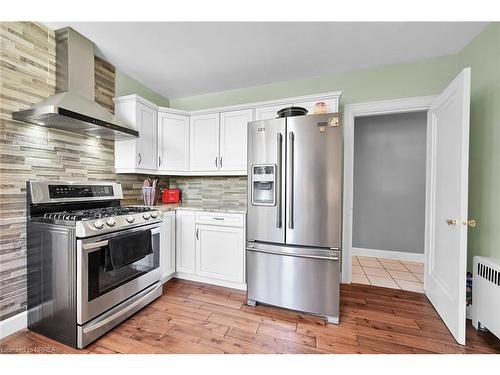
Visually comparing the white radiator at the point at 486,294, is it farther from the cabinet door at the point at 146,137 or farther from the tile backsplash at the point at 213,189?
the cabinet door at the point at 146,137

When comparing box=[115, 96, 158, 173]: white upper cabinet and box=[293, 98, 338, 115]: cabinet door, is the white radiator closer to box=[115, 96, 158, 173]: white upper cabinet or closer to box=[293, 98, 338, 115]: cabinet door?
box=[293, 98, 338, 115]: cabinet door

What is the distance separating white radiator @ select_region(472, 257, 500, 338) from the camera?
1.54 meters

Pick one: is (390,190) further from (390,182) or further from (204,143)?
(204,143)

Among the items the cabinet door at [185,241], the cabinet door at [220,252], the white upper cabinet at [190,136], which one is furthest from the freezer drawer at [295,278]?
the white upper cabinet at [190,136]

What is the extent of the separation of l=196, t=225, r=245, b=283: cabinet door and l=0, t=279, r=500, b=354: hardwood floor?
27cm

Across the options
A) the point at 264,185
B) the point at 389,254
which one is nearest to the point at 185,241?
the point at 264,185

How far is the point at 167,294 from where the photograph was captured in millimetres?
2393

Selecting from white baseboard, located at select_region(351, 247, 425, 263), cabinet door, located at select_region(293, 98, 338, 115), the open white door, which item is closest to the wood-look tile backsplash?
cabinet door, located at select_region(293, 98, 338, 115)

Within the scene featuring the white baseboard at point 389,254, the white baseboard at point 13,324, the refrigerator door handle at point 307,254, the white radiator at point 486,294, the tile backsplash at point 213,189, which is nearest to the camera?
the white radiator at point 486,294

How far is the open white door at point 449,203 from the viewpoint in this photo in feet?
5.29

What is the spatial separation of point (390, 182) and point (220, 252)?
323 centimetres

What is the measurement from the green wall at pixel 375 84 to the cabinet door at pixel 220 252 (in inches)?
76.0

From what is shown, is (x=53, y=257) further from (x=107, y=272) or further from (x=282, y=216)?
(x=282, y=216)
